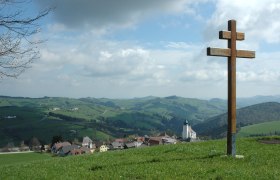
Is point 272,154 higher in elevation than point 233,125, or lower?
lower

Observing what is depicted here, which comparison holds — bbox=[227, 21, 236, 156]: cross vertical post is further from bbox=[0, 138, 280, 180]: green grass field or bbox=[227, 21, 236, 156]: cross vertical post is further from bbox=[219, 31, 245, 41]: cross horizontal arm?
bbox=[0, 138, 280, 180]: green grass field

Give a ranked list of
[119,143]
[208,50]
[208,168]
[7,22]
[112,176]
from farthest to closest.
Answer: [119,143]
[208,50]
[208,168]
[112,176]
[7,22]

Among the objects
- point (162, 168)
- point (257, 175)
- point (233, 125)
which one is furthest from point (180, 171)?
point (233, 125)

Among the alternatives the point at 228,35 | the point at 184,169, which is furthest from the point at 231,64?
the point at 184,169

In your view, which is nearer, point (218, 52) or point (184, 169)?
point (184, 169)

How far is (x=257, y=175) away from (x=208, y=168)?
2070 mm

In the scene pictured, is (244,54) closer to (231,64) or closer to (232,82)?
(231,64)

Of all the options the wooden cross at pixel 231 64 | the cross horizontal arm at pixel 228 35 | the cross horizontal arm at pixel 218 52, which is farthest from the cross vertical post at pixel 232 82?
the cross horizontal arm at pixel 218 52

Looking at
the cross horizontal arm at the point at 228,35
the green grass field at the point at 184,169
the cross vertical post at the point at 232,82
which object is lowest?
the green grass field at the point at 184,169

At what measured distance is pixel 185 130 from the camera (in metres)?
174

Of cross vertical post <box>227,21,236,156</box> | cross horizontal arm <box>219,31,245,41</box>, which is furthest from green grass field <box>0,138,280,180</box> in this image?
cross horizontal arm <box>219,31,245,41</box>

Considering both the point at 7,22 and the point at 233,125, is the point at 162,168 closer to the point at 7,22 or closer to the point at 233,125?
the point at 233,125

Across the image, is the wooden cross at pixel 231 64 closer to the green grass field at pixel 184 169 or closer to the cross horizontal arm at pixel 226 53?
the cross horizontal arm at pixel 226 53

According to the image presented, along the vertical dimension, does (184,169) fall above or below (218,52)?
below
